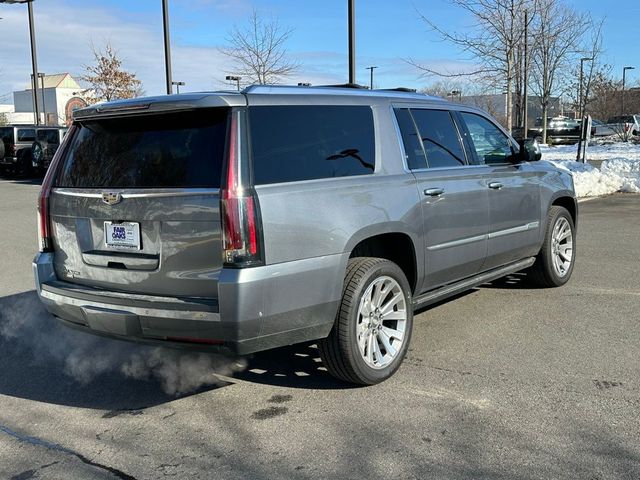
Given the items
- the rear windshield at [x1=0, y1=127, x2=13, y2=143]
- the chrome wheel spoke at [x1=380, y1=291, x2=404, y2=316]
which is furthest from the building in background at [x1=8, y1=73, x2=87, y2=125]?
the chrome wheel spoke at [x1=380, y1=291, x2=404, y2=316]

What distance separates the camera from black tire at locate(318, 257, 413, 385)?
4.03 meters

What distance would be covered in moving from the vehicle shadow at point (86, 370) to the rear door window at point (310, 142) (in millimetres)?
1633

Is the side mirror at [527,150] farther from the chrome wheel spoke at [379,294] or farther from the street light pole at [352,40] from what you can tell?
the street light pole at [352,40]

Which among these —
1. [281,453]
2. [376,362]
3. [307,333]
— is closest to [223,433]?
[281,453]

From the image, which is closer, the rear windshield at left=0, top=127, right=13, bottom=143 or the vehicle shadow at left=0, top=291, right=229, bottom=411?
the vehicle shadow at left=0, top=291, right=229, bottom=411

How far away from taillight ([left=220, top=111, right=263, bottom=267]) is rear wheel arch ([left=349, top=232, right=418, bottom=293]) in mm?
1001

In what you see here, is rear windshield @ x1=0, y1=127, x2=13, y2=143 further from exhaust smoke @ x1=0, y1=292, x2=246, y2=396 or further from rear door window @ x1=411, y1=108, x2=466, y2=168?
rear door window @ x1=411, y1=108, x2=466, y2=168

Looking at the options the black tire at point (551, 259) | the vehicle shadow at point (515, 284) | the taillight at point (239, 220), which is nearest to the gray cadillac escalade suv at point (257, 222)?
the taillight at point (239, 220)

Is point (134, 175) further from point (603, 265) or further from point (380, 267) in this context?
point (603, 265)

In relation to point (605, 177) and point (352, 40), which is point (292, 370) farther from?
point (605, 177)

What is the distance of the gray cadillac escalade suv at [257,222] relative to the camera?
11.7ft

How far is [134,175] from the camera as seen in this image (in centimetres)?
390

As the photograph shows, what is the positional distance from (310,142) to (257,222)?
0.76 meters

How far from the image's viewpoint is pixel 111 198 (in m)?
3.87
